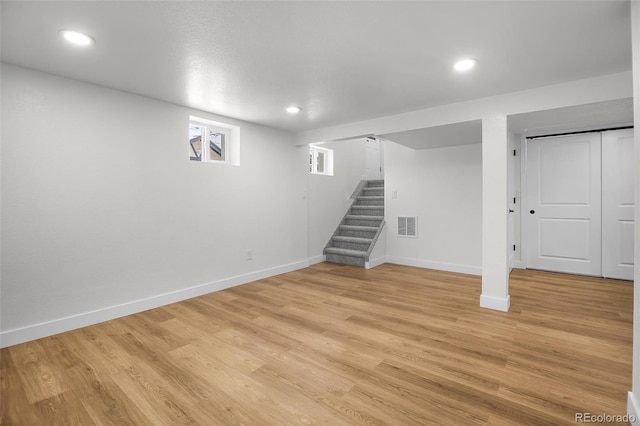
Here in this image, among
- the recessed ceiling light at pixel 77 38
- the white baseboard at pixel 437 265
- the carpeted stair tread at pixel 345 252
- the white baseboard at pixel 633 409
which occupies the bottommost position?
the white baseboard at pixel 633 409

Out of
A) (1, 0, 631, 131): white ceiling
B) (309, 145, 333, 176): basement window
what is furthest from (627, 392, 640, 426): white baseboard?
(309, 145, 333, 176): basement window

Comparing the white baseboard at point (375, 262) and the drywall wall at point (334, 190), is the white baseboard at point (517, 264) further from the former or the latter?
the drywall wall at point (334, 190)

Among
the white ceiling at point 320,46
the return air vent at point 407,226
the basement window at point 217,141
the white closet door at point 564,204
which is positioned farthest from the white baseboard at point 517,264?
the basement window at point 217,141

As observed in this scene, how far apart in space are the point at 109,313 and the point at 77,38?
237 centimetres

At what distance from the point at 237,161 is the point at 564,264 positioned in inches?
197

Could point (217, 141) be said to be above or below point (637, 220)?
above

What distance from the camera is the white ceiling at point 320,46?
178 cm

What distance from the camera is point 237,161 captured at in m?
4.20

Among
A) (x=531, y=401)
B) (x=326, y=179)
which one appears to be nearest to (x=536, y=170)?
(x=326, y=179)

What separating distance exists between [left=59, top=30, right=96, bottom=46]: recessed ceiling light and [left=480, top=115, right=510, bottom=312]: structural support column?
3520mm

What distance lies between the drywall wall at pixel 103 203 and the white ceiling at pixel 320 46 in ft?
1.02

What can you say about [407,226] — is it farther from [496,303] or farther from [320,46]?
[320,46]

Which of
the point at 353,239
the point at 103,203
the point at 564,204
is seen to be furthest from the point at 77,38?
the point at 564,204

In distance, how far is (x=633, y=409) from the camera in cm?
151
